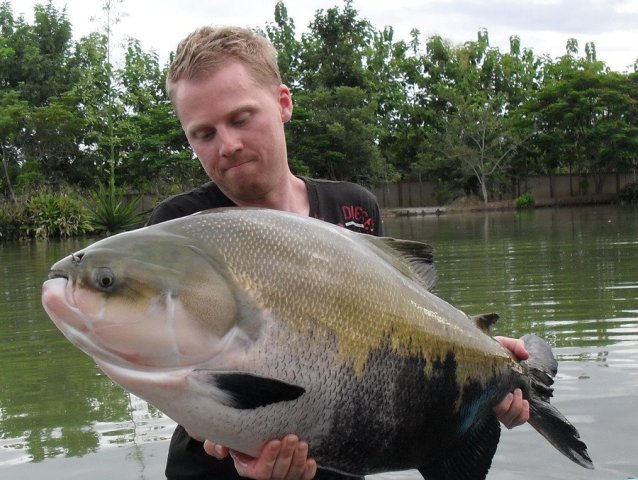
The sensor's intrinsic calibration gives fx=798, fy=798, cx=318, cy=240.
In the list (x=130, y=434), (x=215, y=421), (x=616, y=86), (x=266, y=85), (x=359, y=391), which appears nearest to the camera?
(x=215, y=421)

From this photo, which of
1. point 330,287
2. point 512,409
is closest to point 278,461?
point 330,287

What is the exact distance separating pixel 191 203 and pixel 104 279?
49.3 inches

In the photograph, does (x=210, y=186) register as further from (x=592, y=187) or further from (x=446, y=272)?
(x=592, y=187)

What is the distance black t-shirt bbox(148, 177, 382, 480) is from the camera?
2.85 meters

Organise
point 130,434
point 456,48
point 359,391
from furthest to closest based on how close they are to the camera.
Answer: point 456,48 → point 130,434 → point 359,391

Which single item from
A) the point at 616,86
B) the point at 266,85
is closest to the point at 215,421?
the point at 266,85

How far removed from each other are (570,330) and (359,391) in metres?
6.62

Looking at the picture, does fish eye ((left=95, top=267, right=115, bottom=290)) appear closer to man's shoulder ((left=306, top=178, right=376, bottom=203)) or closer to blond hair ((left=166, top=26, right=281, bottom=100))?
blond hair ((left=166, top=26, right=281, bottom=100))

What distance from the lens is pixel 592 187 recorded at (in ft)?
165

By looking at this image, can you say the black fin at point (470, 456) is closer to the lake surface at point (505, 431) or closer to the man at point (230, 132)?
the man at point (230, 132)

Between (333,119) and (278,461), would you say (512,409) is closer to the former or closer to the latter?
(278,461)

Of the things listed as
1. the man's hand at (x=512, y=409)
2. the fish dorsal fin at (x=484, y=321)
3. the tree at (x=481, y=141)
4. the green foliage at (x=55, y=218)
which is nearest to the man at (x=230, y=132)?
the man's hand at (x=512, y=409)

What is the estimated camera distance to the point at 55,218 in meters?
30.6

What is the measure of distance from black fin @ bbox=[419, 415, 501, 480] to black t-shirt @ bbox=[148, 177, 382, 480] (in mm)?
436
